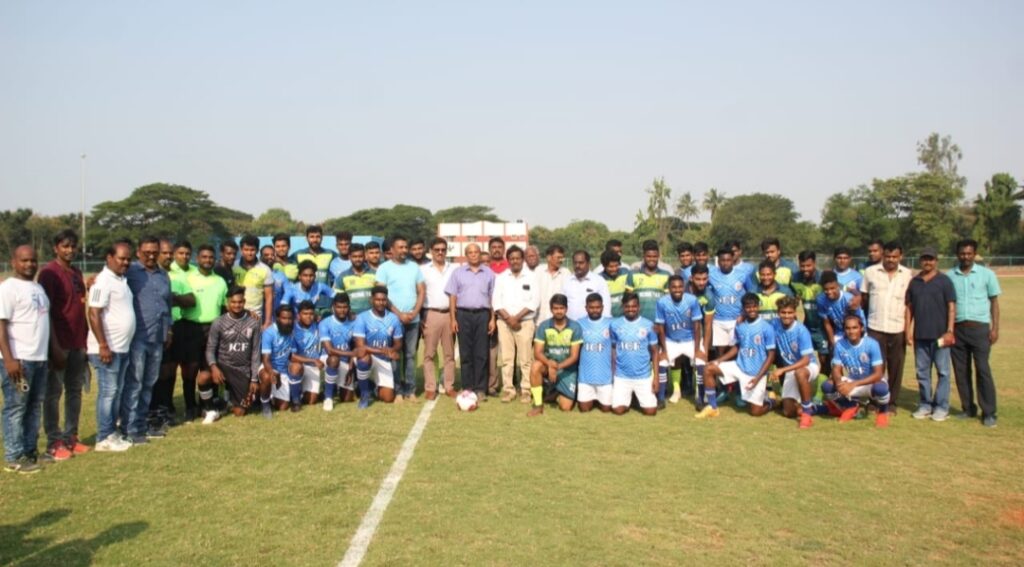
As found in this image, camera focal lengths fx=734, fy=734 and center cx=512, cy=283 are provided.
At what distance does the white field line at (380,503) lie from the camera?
4.34m

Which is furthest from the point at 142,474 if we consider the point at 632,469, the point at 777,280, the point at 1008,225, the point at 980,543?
the point at 1008,225

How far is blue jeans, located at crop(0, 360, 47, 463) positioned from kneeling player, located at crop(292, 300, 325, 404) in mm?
2900

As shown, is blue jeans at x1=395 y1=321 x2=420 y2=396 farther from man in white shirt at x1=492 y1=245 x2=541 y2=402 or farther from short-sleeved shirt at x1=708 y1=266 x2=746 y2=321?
short-sleeved shirt at x1=708 y1=266 x2=746 y2=321

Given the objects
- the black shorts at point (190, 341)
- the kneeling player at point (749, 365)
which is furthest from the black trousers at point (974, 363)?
the black shorts at point (190, 341)

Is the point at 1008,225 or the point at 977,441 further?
the point at 1008,225

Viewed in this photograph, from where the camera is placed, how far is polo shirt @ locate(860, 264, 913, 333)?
824cm

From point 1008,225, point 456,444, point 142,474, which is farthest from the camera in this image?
point 1008,225

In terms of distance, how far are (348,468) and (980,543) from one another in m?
4.58

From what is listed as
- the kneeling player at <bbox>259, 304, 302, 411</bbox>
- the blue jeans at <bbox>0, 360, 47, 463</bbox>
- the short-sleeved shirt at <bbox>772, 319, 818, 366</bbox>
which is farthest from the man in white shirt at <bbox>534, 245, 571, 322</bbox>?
the blue jeans at <bbox>0, 360, 47, 463</bbox>

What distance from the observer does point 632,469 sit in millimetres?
6137

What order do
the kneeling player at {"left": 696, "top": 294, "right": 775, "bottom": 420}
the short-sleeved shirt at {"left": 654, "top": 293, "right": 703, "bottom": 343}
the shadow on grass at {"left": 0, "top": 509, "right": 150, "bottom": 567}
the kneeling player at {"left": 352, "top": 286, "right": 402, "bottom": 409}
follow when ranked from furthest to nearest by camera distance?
the short-sleeved shirt at {"left": 654, "top": 293, "right": 703, "bottom": 343} < the kneeling player at {"left": 352, "top": 286, "right": 402, "bottom": 409} < the kneeling player at {"left": 696, "top": 294, "right": 775, "bottom": 420} < the shadow on grass at {"left": 0, "top": 509, "right": 150, "bottom": 567}

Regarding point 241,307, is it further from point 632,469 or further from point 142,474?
point 632,469

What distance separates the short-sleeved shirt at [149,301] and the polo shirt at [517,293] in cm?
378

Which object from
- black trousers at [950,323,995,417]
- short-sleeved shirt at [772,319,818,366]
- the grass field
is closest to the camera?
the grass field
